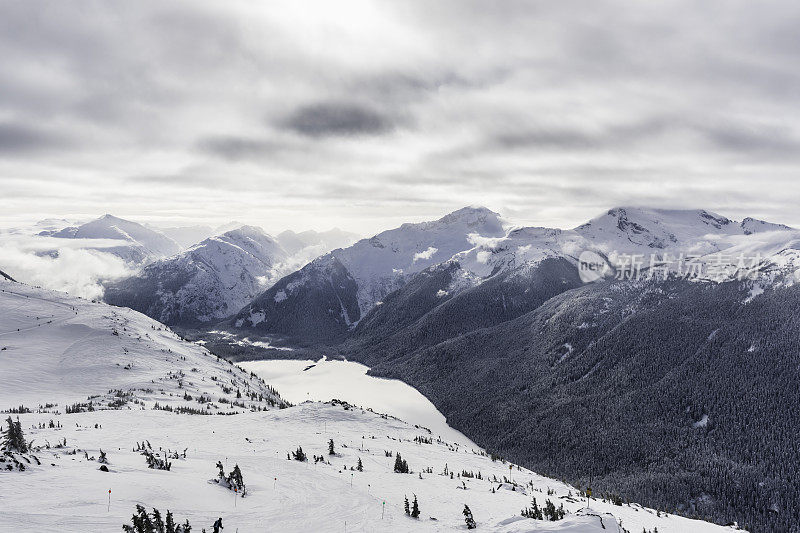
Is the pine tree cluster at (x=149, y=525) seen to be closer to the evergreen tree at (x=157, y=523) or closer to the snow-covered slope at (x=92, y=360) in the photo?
the evergreen tree at (x=157, y=523)

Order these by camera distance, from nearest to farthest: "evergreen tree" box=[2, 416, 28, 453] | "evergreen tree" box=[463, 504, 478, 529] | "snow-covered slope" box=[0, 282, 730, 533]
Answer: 1. "snow-covered slope" box=[0, 282, 730, 533]
2. "evergreen tree" box=[463, 504, 478, 529]
3. "evergreen tree" box=[2, 416, 28, 453]

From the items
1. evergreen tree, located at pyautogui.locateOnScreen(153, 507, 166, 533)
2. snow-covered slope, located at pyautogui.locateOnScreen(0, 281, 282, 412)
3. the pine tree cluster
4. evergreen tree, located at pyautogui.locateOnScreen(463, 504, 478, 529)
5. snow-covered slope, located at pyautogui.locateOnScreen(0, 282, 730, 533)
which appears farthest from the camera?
snow-covered slope, located at pyautogui.locateOnScreen(0, 281, 282, 412)

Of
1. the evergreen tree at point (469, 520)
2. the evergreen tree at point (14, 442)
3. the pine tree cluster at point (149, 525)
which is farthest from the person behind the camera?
the evergreen tree at point (14, 442)

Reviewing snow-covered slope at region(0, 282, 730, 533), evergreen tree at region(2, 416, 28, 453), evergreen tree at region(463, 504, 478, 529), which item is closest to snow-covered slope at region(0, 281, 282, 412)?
snow-covered slope at region(0, 282, 730, 533)

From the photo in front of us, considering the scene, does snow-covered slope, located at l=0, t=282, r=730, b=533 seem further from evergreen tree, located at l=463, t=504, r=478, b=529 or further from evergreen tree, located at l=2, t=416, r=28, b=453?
evergreen tree, located at l=2, t=416, r=28, b=453

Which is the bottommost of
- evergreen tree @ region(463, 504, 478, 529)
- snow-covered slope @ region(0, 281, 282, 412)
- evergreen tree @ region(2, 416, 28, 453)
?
snow-covered slope @ region(0, 281, 282, 412)

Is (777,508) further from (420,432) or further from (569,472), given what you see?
(420,432)

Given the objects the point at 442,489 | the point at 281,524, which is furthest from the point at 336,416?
the point at 281,524

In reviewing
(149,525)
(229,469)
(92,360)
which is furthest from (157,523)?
(92,360)

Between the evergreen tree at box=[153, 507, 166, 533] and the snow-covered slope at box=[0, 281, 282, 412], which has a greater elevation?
the evergreen tree at box=[153, 507, 166, 533]

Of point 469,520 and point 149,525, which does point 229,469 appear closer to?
point 149,525

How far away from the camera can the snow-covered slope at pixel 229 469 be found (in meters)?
→ 20.5

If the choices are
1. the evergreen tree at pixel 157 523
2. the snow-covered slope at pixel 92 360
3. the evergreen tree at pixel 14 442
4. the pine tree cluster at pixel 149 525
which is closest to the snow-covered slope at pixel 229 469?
the snow-covered slope at pixel 92 360

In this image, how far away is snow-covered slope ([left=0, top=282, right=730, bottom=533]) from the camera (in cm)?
2047
